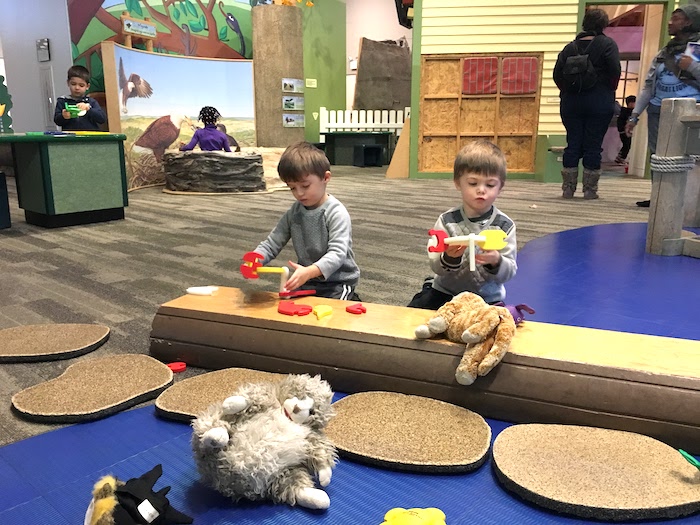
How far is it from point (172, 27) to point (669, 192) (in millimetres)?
7374

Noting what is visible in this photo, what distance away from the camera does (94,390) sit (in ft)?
5.65

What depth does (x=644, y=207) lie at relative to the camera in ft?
18.4

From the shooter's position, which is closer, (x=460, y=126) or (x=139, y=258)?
(x=139, y=258)

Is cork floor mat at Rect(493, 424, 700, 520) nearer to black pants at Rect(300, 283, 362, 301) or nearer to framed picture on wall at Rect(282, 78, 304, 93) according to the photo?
black pants at Rect(300, 283, 362, 301)

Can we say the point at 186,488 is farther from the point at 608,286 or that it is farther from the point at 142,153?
the point at 142,153

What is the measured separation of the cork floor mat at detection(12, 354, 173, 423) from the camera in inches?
63.2

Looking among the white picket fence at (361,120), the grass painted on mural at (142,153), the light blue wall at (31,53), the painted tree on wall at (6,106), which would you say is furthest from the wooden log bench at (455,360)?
the white picket fence at (361,120)

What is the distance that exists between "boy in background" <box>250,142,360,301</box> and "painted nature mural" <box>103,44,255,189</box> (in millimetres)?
5861

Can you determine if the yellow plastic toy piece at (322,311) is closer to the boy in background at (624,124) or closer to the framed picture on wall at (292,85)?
the framed picture on wall at (292,85)

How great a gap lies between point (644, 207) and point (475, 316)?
15.8ft

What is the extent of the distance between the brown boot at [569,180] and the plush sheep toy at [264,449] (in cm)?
553

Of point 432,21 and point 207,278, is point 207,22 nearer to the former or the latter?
point 432,21

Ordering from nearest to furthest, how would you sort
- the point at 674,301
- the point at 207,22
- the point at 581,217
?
1. the point at 674,301
2. the point at 581,217
3. the point at 207,22

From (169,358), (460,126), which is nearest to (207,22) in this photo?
(460,126)
